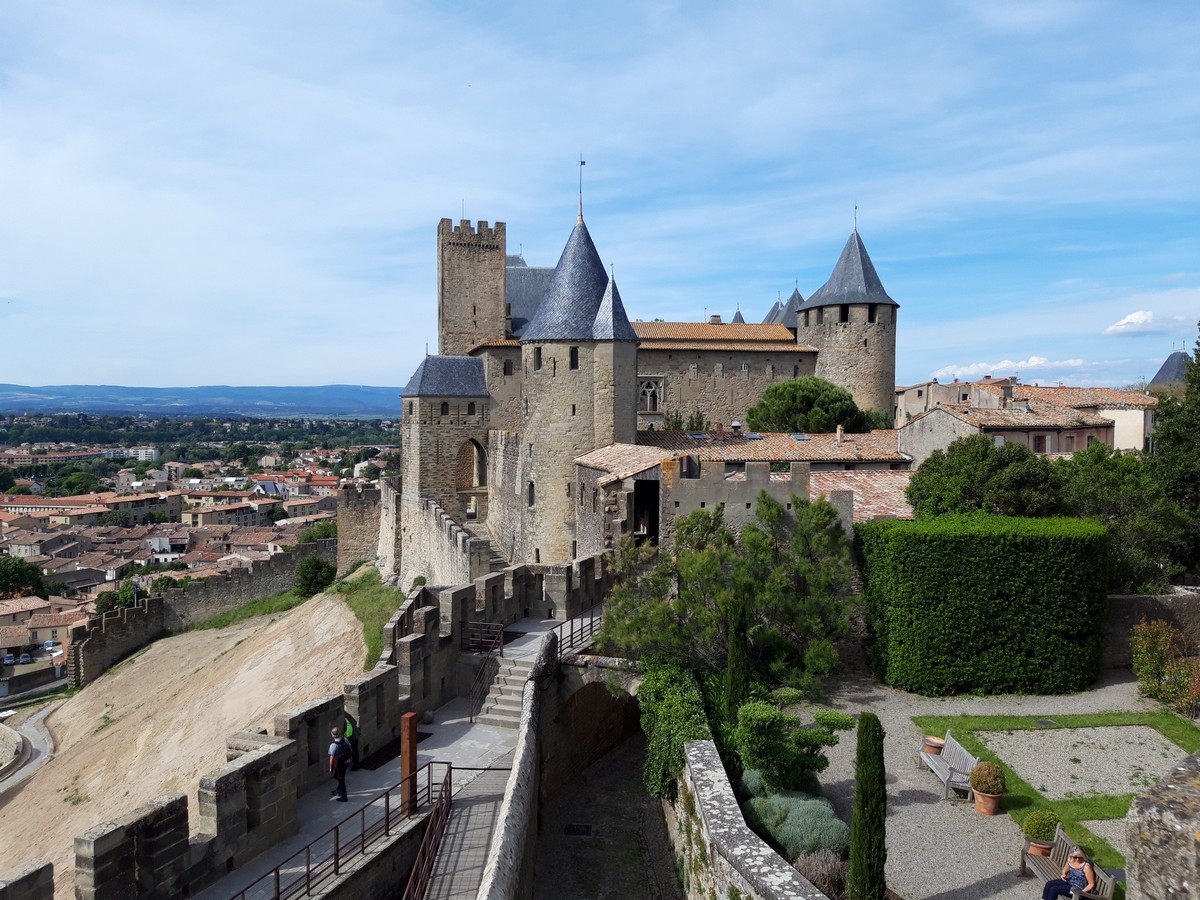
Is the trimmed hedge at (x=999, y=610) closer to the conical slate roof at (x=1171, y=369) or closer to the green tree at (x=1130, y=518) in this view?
the green tree at (x=1130, y=518)

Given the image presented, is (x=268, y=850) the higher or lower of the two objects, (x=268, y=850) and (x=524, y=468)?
the lower

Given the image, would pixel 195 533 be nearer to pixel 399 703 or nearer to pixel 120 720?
pixel 120 720

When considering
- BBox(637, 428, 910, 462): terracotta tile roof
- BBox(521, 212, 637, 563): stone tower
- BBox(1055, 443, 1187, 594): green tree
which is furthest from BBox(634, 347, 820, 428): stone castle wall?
BBox(1055, 443, 1187, 594): green tree

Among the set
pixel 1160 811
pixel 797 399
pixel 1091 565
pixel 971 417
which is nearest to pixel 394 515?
pixel 797 399

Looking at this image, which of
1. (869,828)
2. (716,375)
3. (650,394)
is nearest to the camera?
(869,828)

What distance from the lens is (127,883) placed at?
897 cm

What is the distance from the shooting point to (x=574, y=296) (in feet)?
92.8

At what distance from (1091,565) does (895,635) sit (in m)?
3.87

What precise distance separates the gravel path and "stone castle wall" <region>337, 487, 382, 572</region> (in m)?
30.8

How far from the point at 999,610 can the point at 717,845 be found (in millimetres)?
9581

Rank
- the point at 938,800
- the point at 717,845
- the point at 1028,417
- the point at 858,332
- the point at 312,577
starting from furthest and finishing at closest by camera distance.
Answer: the point at 858,332
the point at 312,577
the point at 1028,417
the point at 938,800
the point at 717,845

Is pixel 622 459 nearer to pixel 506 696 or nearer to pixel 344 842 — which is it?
pixel 506 696

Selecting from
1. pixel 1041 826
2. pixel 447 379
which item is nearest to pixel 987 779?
pixel 1041 826

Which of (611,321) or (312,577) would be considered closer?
(611,321)
